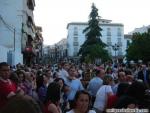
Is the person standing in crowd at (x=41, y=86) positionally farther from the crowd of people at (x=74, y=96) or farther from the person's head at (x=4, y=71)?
the person's head at (x=4, y=71)

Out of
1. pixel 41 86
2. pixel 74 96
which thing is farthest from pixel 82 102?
pixel 41 86

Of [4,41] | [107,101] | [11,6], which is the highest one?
[11,6]

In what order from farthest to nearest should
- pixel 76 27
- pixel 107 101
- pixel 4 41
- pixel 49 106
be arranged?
pixel 76 27
pixel 4 41
pixel 107 101
pixel 49 106

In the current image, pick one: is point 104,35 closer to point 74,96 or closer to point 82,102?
point 74,96

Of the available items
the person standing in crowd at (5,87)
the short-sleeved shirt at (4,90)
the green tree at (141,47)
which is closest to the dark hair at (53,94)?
the person standing in crowd at (5,87)

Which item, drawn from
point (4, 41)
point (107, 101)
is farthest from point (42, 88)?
point (4, 41)

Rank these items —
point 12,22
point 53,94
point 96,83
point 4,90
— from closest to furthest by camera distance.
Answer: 1. point 53,94
2. point 4,90
3. point 96,83
4. point 12,22

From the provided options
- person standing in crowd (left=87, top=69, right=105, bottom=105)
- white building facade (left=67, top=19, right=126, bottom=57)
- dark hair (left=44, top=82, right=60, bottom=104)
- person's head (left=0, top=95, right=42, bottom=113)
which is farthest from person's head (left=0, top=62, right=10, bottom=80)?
white building facade (left=67, top=19, right=126, bottom=57)

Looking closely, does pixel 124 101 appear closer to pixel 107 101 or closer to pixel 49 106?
pixel 49 106

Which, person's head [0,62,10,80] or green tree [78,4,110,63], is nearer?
person's head [0,62,10,80]

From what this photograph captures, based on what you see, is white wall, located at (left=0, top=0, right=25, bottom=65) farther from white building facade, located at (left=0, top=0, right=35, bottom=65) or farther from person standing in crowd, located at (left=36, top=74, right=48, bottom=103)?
person standing in crowd, located at (left=36, top=74, right=48, bottom=103)

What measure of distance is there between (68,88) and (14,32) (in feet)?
132

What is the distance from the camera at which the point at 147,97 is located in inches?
257

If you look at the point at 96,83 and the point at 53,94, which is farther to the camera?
the point at 96,83
